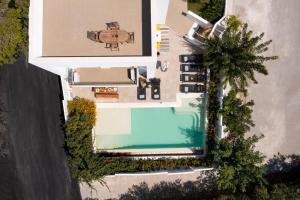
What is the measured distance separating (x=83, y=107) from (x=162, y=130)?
5807 millimetres

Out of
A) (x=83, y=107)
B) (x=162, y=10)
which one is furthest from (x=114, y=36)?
(x=83, y=107)

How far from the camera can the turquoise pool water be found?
29.1 metres

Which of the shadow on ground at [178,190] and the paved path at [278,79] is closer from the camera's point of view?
the paved path at [278,79]

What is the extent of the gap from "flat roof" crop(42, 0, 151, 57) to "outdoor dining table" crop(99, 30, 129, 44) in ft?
1.41

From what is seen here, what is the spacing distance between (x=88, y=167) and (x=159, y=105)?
6.50 m

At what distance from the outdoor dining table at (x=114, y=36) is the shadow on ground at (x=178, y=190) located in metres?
11.7

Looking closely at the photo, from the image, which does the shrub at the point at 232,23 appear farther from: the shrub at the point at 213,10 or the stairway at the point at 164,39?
the stairway at the point at 164,39

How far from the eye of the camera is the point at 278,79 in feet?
94.0

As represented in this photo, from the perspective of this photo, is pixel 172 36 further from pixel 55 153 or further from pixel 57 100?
pixel 55 153

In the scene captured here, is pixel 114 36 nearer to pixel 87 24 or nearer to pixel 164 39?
pixel 87 24

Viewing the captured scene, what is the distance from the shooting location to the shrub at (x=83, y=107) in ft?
93.1

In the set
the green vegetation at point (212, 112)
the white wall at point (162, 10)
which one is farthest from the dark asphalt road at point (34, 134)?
the green vegetation at point (212, 112)

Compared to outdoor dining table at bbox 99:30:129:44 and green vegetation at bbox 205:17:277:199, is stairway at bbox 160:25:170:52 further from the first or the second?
outdoor dining table at bbox 99:30:129:44

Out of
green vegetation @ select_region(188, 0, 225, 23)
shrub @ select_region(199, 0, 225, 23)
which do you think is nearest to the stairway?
green vegetation @ select_region(188, 0, 225, 23)
